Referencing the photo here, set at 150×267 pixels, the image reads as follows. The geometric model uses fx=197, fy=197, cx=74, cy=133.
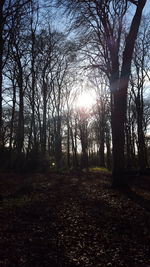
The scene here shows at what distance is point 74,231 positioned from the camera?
4.17 m

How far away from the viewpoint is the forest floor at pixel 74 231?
3098 mm

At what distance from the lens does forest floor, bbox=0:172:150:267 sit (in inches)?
122

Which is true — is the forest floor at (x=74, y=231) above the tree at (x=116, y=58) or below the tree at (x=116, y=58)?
below

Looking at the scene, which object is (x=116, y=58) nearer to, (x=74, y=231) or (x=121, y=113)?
(x=121, y=113)

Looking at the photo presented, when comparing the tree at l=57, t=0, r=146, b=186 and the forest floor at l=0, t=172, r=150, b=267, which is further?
the tree at l=57, t=0, r=146, b=186

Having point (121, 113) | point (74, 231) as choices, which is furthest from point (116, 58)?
point (74, 231)

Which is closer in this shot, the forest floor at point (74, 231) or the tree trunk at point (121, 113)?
the forest floor at point (74, 231)

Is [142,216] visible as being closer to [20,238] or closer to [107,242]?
[107,242]

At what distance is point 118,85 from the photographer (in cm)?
892

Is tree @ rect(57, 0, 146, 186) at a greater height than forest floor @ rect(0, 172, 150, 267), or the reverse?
tree @ rect(57, 0, 146, 186)

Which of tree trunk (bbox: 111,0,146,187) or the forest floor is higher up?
tree trunk (bbox: 111,0,146,187)

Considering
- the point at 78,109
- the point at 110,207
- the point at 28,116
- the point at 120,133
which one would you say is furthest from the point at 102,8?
the point at 78,109

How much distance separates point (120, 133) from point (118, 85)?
221 cm

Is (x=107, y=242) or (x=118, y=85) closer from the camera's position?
(x=107, y=242)
